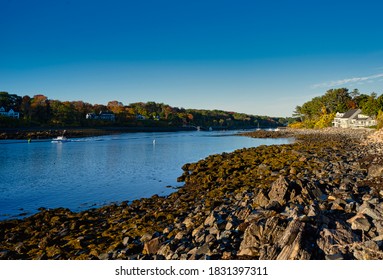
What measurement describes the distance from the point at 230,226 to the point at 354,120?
69639mm

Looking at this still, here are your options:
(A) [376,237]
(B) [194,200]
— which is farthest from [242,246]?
(B) [194,200]

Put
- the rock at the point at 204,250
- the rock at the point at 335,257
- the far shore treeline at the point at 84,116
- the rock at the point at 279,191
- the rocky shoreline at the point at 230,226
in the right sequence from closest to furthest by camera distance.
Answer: the rock at the point at 335,257, the rocky shoreline at the point at 230,226, the rock at the point at 204,250, the rock at the point at 279,191, the far shore treeline at the point at 84,116

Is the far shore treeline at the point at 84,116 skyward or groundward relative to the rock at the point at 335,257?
skyward

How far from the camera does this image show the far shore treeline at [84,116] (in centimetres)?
8606

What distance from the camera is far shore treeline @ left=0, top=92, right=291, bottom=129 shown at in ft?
282

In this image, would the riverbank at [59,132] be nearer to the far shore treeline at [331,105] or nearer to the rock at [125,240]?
the far shore treeline at [331,105]

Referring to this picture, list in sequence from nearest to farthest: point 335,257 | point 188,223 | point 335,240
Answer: point 335,257 < point 335,240 < point 188,223

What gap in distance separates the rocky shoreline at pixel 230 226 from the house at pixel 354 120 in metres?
56.0

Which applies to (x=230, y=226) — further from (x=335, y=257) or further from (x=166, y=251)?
(x=335, y=257)

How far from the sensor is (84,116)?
102 meters

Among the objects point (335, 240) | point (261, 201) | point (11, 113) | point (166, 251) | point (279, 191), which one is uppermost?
point (11, 113)

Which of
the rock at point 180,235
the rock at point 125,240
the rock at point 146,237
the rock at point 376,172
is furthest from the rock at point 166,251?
the rock at point 376,172

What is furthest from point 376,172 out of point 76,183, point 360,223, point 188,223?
point 76,183

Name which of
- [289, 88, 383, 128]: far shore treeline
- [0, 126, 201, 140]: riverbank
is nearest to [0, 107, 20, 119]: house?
[0, 126, 201, 140]: riverbank
